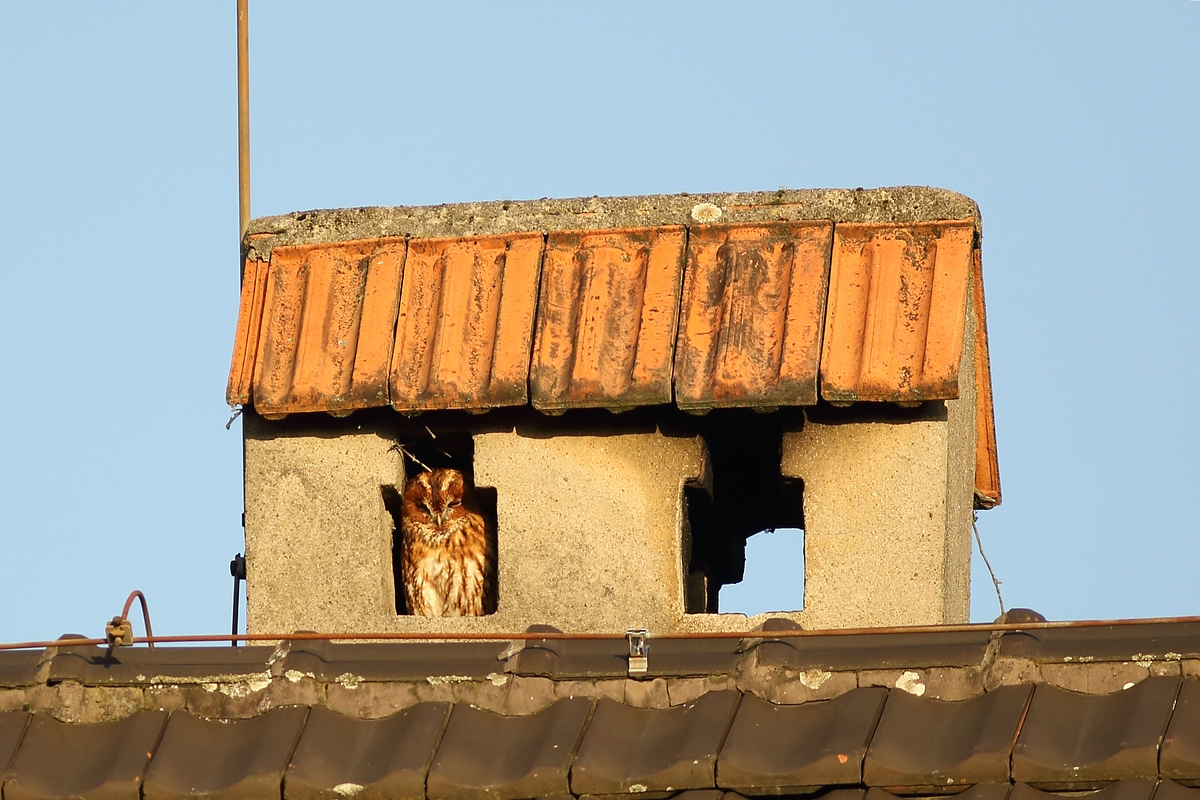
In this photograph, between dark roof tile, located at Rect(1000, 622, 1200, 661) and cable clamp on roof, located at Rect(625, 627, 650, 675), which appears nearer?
dark roof tile, located at Rect(1000, 622, 1200, 661)

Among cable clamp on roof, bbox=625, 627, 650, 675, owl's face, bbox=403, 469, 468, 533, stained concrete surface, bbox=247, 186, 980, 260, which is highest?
stained concrete surface, bbox=247, 186, 980, 260

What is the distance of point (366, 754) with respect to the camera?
19.0 ft

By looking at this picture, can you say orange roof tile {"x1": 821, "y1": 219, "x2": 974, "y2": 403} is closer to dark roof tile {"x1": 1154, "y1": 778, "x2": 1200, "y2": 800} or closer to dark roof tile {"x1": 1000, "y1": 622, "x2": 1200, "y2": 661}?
dark roof tile {"x1": 1000, "y1": 622, "x2": 1200, "y2": 661}

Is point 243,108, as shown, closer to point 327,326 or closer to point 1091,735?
point 327,326

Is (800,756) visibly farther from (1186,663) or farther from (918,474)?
(918,474)

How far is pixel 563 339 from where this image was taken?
8.64m

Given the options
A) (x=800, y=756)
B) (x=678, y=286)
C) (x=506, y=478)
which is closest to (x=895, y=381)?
(x=678, y=286)

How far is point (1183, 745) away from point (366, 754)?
2.16m

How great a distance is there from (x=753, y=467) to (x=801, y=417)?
6.62 feet

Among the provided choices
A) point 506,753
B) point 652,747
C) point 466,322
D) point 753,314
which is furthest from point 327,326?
point 652,747

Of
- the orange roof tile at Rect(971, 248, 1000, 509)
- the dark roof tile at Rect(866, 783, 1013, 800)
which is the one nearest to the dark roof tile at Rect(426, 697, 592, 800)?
the dark roof tile at Rect(866, 783, 1013, 800)

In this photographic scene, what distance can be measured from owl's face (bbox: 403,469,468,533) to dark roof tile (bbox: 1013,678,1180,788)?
431 centimetres

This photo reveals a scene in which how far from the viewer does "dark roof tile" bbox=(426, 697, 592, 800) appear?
556cm

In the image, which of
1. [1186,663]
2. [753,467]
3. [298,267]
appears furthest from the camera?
[753,467]
